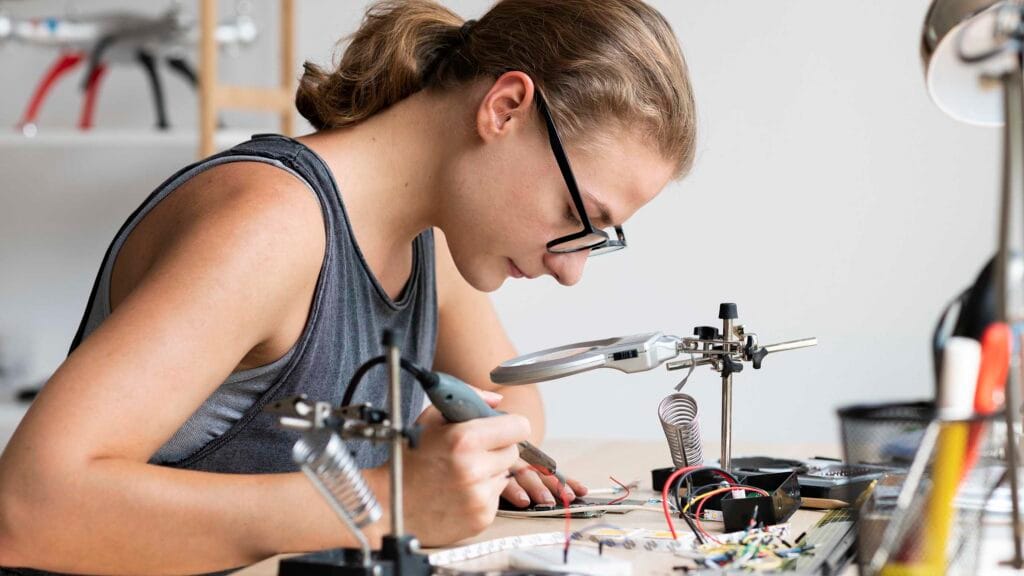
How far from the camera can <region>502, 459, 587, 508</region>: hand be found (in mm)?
1157

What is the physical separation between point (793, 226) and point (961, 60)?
6.57ft

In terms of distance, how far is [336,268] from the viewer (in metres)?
1.18

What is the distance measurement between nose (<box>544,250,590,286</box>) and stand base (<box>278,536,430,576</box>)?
527mm

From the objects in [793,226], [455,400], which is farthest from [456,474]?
[793,226]

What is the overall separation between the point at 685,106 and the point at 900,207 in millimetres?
1540

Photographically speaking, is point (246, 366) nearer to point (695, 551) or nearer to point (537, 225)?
point (537, 225)

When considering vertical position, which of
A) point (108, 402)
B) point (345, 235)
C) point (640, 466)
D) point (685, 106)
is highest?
point (685, 106)

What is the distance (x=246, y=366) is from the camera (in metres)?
1.12

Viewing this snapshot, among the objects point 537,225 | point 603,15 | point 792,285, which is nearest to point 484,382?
point 537,225

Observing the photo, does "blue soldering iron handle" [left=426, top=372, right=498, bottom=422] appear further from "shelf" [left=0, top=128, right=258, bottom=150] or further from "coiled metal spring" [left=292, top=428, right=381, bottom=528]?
"shelf" [left=0, top=128, right=258, bottom=150]

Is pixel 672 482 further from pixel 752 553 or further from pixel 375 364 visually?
pixel 375 364

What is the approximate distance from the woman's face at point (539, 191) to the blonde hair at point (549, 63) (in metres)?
0.03

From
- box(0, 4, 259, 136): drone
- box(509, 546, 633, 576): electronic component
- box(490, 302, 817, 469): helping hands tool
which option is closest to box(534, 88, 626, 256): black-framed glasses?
box(490, 302, 817, 469): helping hands tool

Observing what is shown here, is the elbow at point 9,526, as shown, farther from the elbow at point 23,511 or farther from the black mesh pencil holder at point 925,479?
the black mesh pencil holder at point 925,479
